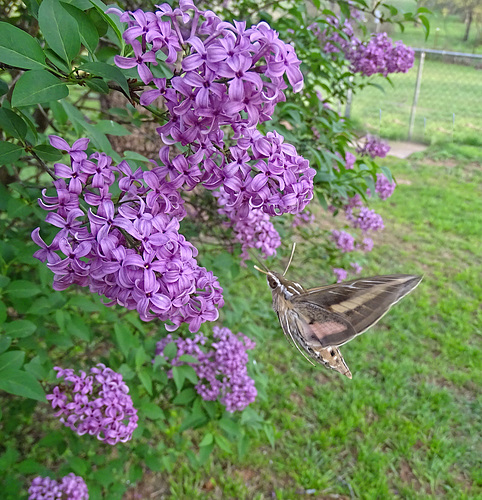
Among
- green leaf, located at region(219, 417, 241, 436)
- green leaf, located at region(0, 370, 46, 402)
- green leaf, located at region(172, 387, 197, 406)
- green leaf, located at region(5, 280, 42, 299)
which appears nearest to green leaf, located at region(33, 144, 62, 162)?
green leaf, located at region(0, 370, 46, 402)

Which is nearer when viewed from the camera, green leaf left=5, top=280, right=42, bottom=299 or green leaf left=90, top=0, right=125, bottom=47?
green leaf left=90, top=0, right=125, bottom=47

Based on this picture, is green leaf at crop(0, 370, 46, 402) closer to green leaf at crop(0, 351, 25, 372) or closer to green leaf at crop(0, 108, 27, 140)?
green leaf at crop(0, 351, 25, 372)

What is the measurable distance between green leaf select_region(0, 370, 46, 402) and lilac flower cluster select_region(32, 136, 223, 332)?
2.29 feet

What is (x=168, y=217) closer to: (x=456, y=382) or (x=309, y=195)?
(x=309, y=195)

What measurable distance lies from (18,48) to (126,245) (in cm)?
44

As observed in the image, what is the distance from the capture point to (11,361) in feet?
5.59

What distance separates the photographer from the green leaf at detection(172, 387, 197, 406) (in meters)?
2.65

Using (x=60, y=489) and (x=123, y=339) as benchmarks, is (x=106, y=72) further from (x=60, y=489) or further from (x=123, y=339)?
(x=60, y=489)

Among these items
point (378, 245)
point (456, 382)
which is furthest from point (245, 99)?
point (378, 245)

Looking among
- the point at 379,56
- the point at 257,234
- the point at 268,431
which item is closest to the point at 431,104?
the point at 379,56

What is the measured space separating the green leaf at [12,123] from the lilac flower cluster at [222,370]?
161 cm

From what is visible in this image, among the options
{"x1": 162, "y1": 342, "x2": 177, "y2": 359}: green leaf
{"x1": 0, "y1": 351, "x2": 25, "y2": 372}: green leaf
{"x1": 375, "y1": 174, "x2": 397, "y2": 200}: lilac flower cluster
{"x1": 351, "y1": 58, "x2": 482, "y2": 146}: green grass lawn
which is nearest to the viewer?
{"x1": 0, "y1": 351, "x2": 25, "y2": 372}: green leaf

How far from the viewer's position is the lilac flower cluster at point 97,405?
1996 millimetres

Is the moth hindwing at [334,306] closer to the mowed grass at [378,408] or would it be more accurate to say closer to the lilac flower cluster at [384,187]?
the mowed grass at [378,408]
